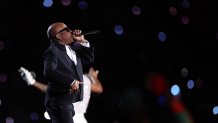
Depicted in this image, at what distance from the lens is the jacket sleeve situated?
1215 millimetres

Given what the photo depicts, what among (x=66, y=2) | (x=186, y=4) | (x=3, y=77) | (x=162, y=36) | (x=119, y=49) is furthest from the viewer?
(x=186, y=4)

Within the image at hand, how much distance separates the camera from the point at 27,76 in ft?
4.79

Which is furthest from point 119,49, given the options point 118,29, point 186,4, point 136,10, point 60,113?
point 60,113

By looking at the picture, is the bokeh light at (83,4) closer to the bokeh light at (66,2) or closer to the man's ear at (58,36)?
the bokeh light at (66,2)

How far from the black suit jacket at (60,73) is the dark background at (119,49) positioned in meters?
0.23

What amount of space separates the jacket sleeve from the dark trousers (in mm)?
60

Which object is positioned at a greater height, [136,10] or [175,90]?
[136,10]

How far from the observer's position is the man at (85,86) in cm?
→ 145

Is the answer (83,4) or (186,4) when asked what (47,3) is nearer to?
(83,4)

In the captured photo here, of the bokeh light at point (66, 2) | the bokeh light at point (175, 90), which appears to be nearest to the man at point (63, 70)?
the bokeh light at point (66, 2)

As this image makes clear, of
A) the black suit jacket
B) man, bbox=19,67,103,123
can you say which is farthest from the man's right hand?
the black suit jacket

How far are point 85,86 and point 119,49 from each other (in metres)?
0.24

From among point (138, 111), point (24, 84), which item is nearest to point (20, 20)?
point (24, 84)

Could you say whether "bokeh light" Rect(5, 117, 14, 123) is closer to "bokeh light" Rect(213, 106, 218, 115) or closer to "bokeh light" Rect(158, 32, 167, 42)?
"bokeh light" Rect(158, 32, 167, 42)
